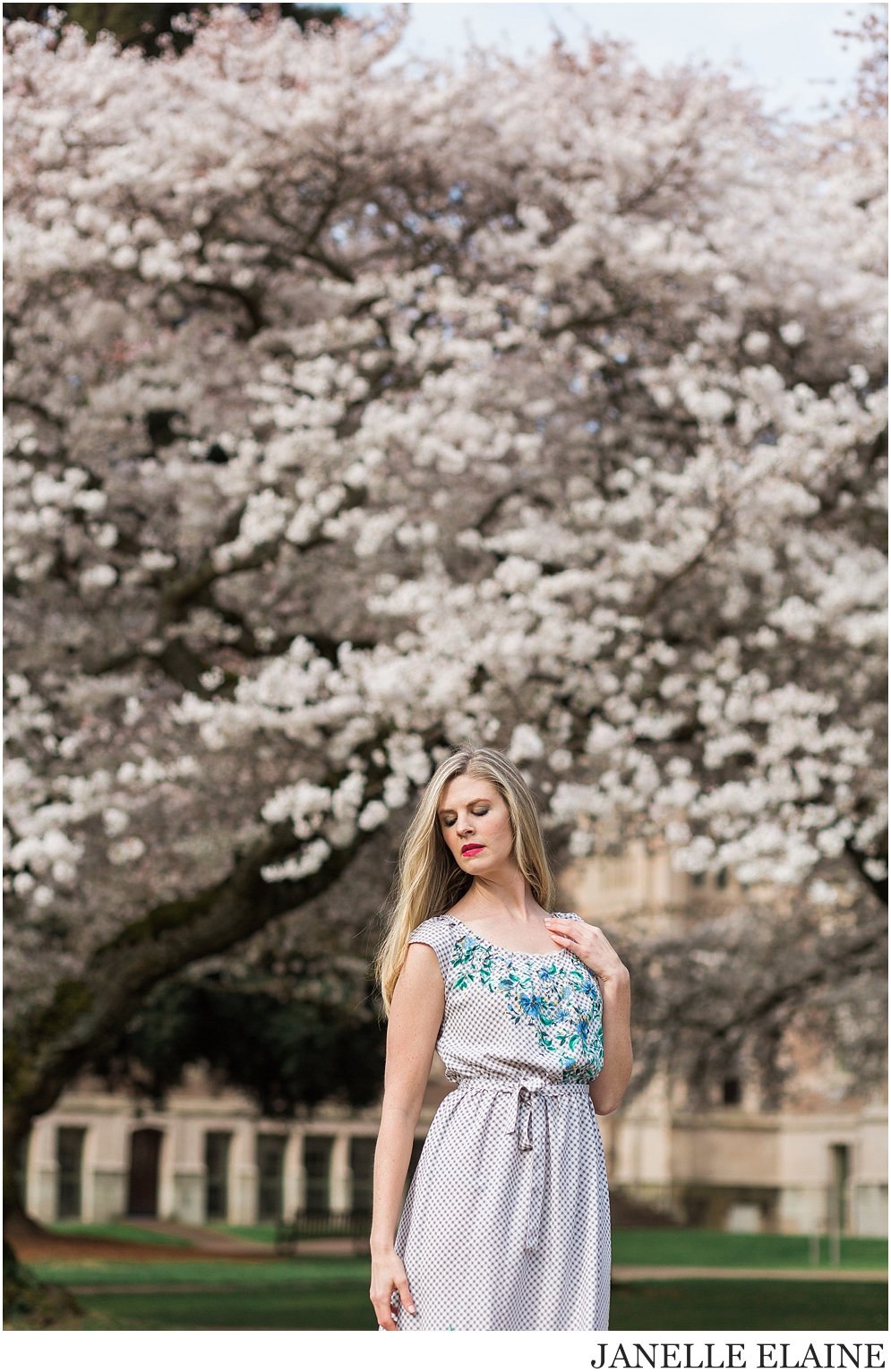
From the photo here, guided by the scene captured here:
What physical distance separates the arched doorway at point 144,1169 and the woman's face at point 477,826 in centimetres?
4086

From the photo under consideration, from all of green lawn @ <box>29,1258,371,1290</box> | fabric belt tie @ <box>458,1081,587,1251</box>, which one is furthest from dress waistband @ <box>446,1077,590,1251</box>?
green lawn @ <box>29,1258,371,1290</box>


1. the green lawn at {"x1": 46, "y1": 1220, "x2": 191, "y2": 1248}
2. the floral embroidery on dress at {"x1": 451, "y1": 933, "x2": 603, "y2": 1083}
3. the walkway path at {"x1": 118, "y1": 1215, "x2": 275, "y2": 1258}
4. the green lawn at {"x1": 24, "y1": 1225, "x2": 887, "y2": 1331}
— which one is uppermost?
the floral embroidery on dress at {"x1": 451, "y1": 933, "x2": 603, "y2": 1083}

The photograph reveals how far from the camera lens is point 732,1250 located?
33.8 metres

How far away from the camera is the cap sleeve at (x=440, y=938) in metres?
3.48

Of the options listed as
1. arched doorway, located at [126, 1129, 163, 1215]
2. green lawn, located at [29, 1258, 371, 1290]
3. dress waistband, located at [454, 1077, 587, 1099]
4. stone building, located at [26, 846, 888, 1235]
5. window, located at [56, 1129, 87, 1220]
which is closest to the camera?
dress waistband, located at [454, 1077, 587, 1099]

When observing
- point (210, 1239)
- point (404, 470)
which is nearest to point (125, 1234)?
point (210, 1239)

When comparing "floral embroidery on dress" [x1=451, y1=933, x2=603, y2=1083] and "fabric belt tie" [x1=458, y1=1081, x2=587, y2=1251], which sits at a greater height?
"floral embroidery on dress" [x1=451, y1=933, x2=603, y2=1083]

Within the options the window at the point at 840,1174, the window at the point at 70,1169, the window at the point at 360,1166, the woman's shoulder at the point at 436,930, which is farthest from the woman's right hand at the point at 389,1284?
the window at the point at 840,1174

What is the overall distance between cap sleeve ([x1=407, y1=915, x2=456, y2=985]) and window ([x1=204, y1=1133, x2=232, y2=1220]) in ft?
134

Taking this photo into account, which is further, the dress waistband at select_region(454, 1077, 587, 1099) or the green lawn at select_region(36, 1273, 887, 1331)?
the green lawn at select_region(36, 1273, 887, 1331)

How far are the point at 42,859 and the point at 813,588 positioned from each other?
503 cm

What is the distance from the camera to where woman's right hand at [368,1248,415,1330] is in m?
3.33
